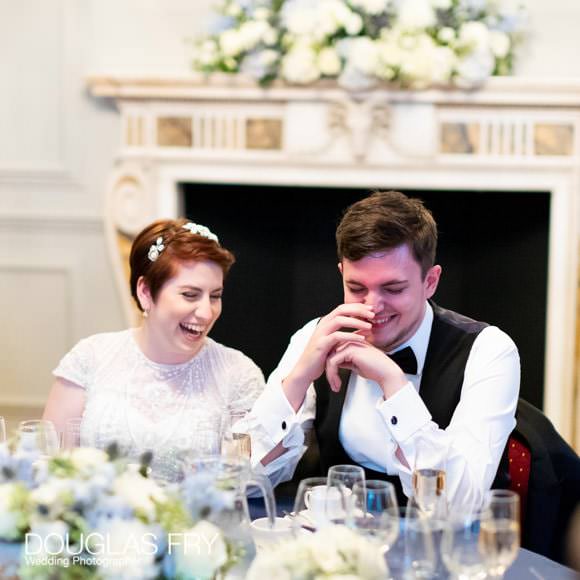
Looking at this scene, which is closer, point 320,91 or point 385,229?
point 385,229

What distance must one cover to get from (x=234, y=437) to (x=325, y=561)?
0.65m

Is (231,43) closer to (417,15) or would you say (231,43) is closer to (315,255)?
(417,15)

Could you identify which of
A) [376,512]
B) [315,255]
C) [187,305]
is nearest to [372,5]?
[315,255]

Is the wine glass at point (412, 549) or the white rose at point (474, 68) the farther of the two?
the white rose at point (474, 68)

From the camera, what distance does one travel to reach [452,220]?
4.20 meters

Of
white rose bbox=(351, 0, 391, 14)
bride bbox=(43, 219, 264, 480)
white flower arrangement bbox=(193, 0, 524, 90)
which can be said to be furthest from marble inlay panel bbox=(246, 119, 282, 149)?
bride bbox=(43, 219, 264, 480)

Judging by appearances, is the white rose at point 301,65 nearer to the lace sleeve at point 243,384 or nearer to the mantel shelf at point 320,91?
the mantel shelf at point 320,91

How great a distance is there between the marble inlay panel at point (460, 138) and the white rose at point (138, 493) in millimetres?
2802

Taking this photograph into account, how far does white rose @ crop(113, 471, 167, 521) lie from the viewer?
1.18 metres

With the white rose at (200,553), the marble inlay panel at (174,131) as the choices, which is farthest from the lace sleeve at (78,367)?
the marble inlay panel at (174,131)

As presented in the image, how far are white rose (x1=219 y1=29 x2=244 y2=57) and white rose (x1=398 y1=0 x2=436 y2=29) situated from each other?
0.61 metres

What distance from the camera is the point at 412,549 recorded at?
1345 millimetres

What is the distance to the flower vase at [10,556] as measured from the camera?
1.20 m

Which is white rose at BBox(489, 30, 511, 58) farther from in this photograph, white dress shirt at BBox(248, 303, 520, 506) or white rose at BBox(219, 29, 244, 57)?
white dress shirt at BBox(248, 303, 520, 506)
